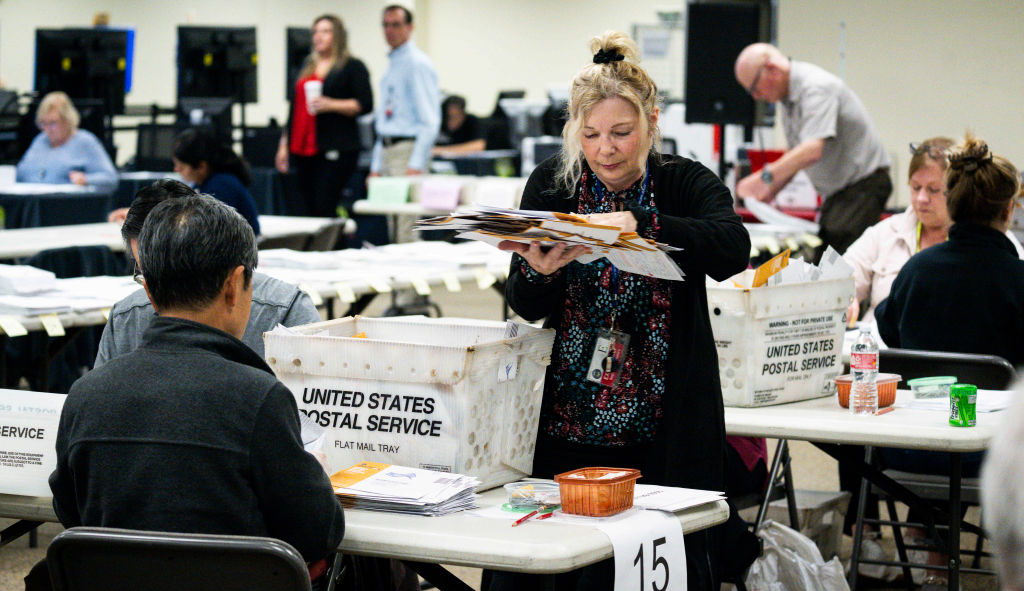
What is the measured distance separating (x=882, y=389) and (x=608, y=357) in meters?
0.79

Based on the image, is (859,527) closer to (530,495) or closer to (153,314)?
(530,495)

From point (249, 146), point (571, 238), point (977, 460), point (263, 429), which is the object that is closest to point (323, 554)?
point (263, 429)

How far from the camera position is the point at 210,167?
508cm

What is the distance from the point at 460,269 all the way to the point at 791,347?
7.37 feet

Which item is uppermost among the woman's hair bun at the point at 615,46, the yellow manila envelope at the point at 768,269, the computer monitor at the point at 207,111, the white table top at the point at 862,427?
the computer monitor at the point at 207,111

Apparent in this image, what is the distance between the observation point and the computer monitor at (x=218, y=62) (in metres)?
10.1

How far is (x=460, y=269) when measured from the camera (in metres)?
4.86

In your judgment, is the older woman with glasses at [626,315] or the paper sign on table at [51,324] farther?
the paper sign on table at [51,324]

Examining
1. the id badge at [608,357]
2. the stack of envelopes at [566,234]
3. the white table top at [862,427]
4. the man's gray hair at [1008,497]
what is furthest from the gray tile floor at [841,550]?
the man's gray hair at [1008,497]

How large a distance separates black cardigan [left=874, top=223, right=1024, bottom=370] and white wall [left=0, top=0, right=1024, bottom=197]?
6567 millimetres

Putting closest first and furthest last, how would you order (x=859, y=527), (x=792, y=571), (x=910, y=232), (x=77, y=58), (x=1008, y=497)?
(x=1008, y=497) → (x=792, y=571) → (x=859, y=527) → (x=910, y=232) → (x=77, y=58)

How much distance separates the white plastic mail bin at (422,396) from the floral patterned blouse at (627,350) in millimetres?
67

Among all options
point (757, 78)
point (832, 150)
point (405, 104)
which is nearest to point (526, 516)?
point (832, 150)

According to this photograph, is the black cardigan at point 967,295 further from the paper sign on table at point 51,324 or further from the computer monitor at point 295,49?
the computer monitor at point 295,49
